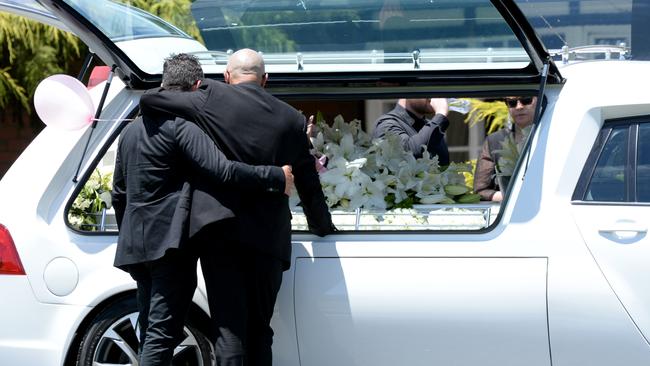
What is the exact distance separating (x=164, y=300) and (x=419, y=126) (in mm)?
2730

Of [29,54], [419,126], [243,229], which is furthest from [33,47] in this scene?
[243,229]

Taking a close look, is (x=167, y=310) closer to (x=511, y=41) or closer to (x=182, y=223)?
(x=182, y=223)

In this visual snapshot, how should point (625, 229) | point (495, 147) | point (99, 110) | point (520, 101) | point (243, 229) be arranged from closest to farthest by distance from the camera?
point (625, 229)
point (243, 229)
point (99, 110)
point (520, 101)
point (495, 147)

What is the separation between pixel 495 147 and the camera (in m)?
6.55

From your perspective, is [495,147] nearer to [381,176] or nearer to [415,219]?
[381,176]

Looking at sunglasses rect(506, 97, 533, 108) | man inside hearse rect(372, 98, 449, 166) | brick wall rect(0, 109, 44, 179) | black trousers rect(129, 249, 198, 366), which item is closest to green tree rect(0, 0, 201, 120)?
brick wall rect(0, 109, 44, 179)

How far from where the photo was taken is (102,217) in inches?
196

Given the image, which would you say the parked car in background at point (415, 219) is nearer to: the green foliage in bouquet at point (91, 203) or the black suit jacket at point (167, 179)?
the green foliage in bouquet at point (91, 203)

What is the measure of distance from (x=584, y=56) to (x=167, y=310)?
232cm

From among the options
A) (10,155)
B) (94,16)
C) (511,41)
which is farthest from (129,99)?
(10,155)

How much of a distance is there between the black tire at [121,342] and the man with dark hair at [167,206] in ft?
0.62

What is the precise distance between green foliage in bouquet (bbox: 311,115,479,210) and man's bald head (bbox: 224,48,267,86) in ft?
2.54

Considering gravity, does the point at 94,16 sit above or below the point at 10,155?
above

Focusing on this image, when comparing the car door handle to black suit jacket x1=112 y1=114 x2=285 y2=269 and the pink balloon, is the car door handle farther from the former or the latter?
the pink balloon
